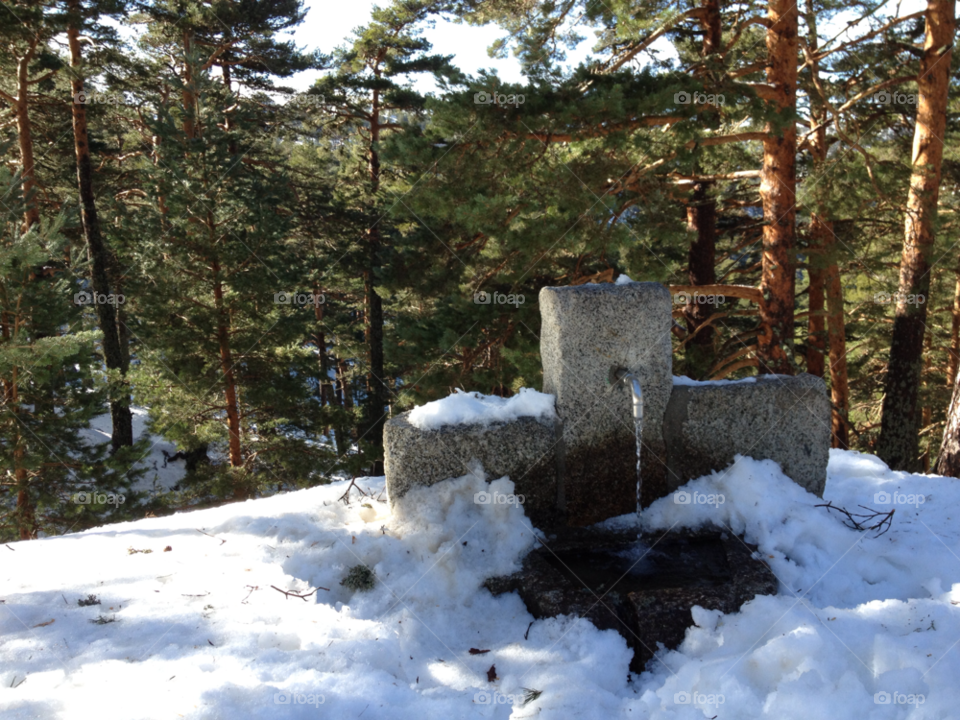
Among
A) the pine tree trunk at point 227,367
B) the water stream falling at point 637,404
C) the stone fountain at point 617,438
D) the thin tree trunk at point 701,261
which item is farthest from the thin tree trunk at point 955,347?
the pine tree trunk at point 227,367

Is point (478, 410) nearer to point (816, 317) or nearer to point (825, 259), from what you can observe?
point (825, 259)

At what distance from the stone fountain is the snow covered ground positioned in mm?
147

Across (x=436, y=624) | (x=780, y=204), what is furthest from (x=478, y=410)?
(x=780, y=204)

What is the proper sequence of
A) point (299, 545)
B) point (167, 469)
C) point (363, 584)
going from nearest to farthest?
point (363, 584) → point (299, 545) → point (167, 469)

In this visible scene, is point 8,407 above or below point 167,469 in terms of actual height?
above

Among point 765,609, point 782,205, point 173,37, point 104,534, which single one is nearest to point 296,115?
point 173,37

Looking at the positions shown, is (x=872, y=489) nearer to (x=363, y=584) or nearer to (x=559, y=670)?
(x=559, y=670)

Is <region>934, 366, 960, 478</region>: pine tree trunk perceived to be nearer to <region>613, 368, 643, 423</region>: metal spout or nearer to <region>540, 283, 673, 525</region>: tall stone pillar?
<region>540, 283, 673, 525</region>: tall stone pillar

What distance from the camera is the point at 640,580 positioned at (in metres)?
3.39

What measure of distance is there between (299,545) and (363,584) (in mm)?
529

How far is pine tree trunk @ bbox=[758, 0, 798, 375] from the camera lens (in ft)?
20.5

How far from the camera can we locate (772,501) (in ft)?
12.6

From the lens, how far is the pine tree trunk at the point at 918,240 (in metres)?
7.53

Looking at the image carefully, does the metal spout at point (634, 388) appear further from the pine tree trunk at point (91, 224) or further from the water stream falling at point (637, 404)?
the pine tree trunk at point (91, 224)
